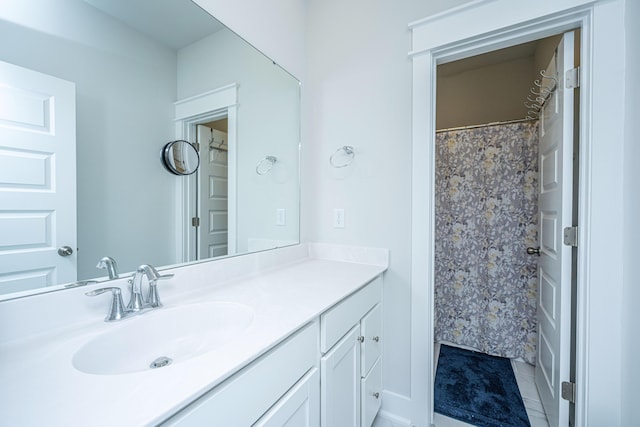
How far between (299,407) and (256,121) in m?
1.32

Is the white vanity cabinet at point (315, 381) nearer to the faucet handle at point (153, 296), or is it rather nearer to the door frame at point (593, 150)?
the faucet handle at point (153, 296)

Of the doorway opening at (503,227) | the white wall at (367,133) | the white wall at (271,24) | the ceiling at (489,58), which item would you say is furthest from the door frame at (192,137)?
the ceiling at (489,58)

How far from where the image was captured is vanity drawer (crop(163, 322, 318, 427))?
517mm

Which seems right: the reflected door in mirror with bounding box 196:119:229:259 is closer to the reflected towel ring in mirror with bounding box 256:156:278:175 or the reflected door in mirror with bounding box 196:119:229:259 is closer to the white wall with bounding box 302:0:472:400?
the reflected towel ring in mirror with bounding box 256:156:278:175

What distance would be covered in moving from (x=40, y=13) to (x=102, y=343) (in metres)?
0.90

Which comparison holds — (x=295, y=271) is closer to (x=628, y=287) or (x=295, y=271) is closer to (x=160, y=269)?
(x=160, y=269)

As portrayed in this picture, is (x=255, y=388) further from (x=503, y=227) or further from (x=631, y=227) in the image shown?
(x=503, y=227)

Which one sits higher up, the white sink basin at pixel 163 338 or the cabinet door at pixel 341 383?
the white sink basin at pixel 163 338

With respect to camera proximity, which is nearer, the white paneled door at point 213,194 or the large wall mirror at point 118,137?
the large wall mirror at point 118,137

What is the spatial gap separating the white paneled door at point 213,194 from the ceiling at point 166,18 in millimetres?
343

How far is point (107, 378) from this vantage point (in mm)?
526

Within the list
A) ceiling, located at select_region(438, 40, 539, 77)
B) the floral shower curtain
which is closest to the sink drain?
the floral shower curtain

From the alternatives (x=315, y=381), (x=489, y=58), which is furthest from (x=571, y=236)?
(x=489, y=58)

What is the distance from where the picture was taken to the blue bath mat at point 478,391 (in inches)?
58.8
